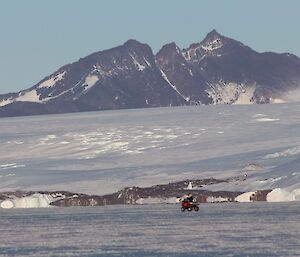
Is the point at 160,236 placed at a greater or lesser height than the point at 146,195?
greater

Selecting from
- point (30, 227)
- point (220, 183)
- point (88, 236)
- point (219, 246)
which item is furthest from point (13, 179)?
point (219, 246)

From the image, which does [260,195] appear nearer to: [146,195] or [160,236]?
[146,195]

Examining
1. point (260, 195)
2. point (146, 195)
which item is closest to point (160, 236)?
point (260, 195)

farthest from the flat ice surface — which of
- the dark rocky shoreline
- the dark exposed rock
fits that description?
the dark rocky shoreline

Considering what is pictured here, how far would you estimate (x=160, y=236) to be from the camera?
237 feet

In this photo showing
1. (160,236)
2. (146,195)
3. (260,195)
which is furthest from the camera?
(146,195)

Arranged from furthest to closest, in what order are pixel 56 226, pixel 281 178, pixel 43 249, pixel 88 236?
pixel 281 178, pixel 56 226, pixel 88 236, pixel 43 249

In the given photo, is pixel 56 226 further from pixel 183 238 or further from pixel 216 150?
pixel 216 150

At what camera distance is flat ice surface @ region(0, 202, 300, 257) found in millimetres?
61688

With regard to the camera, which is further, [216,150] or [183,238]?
[216,150]

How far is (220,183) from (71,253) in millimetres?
107018

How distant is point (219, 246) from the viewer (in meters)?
63.5

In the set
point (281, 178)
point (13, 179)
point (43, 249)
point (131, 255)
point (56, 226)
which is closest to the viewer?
point (131, 255)

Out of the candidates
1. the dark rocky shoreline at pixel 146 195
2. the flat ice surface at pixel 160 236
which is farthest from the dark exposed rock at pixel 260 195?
the flat ice surface at pixel 160 236
